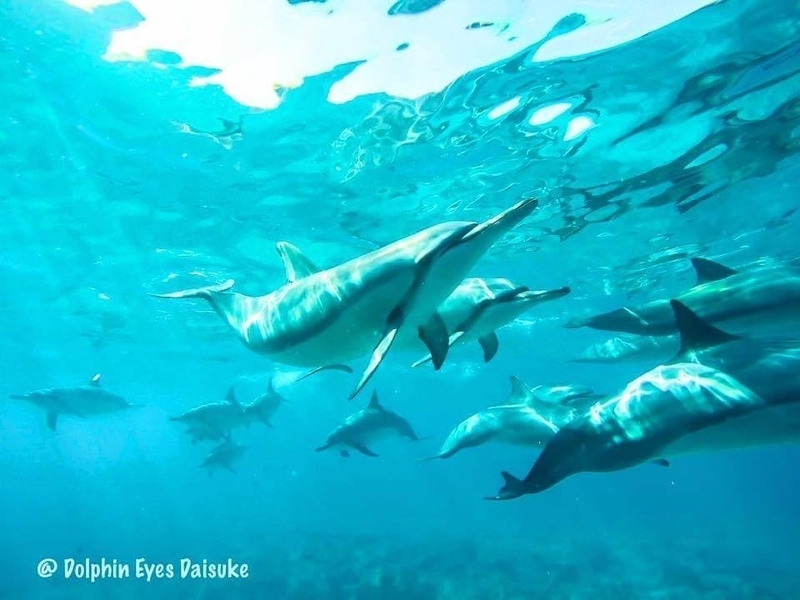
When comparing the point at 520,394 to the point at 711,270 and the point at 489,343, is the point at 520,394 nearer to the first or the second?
the point at 489,343

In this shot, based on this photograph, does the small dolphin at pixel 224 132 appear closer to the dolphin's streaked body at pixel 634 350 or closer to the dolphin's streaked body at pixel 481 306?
the dolphin's streaked body at pixel 481 306

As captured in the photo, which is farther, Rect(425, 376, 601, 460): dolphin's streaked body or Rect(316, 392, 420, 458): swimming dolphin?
Rect(316, 392, 420, 458): swimming dolphin

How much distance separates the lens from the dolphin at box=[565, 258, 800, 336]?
6.60 meters

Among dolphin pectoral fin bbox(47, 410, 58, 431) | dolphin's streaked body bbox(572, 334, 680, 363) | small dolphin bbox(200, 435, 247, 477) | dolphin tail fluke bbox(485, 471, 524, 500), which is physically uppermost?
dolphin tail fluke bbox(485, 471, 524, 500)

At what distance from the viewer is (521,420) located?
29.2 feet

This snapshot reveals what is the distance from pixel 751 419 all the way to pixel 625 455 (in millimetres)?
1012

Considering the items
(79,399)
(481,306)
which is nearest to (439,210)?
(481,306)

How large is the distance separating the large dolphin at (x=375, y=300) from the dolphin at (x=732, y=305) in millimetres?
3793

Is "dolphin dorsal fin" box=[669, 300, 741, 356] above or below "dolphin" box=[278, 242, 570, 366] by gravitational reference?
above

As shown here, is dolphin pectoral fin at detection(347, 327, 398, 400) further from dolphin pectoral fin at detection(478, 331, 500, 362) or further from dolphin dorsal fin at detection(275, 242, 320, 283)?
dolphin pectoral fin at detection(478, 331, 500, 362)

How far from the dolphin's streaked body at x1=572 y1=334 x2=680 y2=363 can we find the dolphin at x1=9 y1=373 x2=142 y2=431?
49.5 ft

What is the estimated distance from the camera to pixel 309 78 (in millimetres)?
9836

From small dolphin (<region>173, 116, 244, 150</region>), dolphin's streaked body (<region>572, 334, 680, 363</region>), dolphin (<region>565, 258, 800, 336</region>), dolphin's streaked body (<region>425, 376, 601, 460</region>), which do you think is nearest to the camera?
dolphin (<region>565, 258, 800, 336</region>)

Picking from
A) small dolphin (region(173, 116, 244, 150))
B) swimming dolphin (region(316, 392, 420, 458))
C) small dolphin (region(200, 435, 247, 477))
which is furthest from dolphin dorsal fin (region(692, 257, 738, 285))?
small dolphin (region(200, 435, 247, 477))
